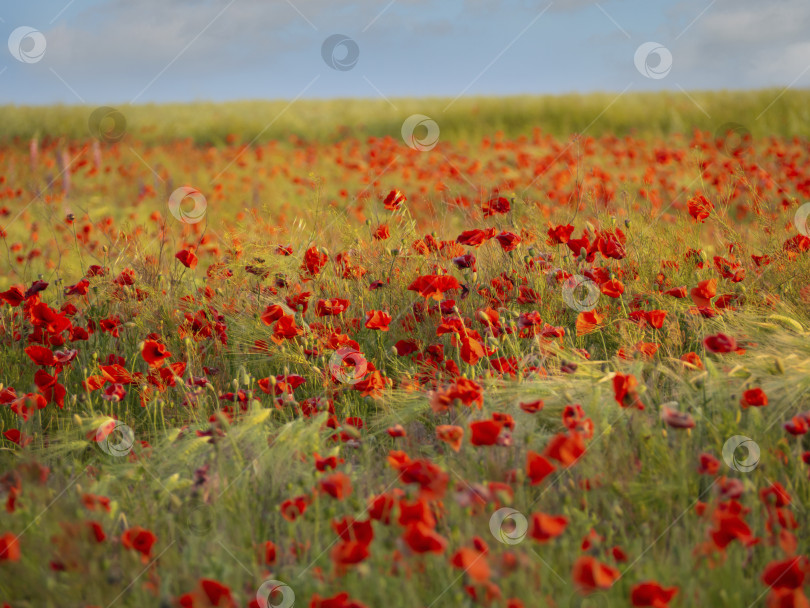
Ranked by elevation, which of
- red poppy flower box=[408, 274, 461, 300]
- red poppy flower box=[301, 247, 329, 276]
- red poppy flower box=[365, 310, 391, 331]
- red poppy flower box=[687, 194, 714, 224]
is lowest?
red poppy flower box=[365, 310, 391, 331]

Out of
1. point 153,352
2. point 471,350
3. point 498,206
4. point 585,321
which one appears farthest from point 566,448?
point 498,206

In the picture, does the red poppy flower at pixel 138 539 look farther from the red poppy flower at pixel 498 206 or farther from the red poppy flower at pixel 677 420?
the red poppy flower at pixel 498 206

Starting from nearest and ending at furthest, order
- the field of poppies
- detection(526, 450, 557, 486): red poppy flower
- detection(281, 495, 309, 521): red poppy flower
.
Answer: detection(526, 450, 557, 486): red poppy flower < the field of poppies < detection(281, 495, 309, 521): red poppy flower

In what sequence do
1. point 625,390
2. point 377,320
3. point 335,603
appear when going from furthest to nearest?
point 377,320
point 625,390
point 335,603

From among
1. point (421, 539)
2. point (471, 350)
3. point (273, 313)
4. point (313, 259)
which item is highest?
point (313, 259)

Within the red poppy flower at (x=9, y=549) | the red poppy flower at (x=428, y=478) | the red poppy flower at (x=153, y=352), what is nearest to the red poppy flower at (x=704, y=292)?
the red poppy flower at (x=428, y=478)

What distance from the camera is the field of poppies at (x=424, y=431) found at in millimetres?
1455

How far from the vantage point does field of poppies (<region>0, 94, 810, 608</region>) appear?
1.46 m

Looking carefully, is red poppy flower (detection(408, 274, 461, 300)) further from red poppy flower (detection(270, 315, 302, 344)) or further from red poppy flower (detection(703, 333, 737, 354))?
red poppy flower (detection(703, 333, 737, 354))

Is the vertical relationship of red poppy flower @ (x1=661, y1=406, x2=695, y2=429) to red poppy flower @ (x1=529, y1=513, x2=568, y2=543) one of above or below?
above

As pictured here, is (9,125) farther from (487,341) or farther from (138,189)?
(487,341)

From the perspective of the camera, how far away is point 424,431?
238cm

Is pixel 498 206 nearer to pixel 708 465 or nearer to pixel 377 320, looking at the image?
pixel 377 320

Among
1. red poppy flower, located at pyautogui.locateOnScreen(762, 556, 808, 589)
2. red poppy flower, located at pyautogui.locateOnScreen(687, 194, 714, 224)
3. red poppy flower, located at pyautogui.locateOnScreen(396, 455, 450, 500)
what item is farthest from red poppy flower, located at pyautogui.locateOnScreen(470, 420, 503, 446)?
red poppy flower, located at pyautogui.locateOnScreen(687, 194, 714, 224)
